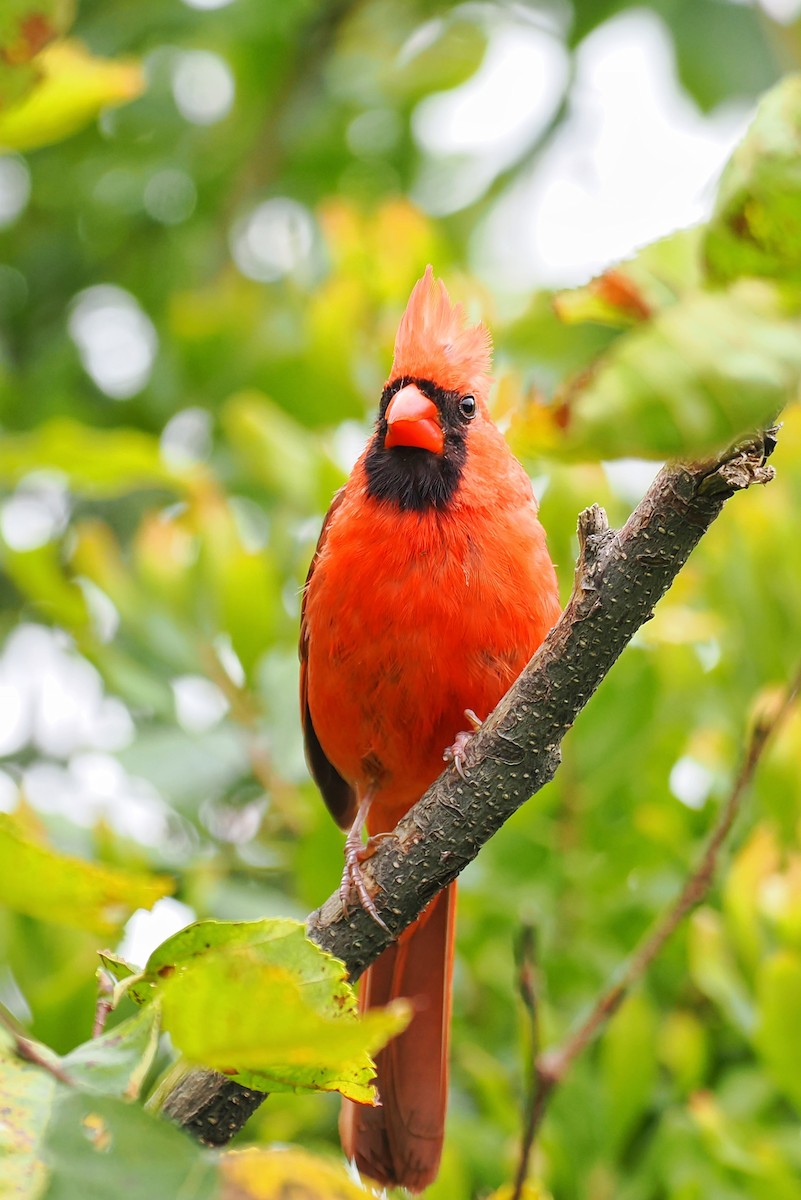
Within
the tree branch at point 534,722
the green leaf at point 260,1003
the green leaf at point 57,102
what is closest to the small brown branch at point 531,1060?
the tree branch at point 534,722

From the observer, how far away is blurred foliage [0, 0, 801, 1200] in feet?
3.16

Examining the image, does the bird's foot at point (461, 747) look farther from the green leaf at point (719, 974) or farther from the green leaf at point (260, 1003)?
the green leaf at point (260, 1003)

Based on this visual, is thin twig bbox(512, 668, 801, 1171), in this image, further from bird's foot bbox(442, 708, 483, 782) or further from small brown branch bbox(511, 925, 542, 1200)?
bird's foot bbox(442, 708, 483, 782)

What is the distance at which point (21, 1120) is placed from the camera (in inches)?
39.1

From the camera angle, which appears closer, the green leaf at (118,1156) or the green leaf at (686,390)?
the green leaf at (686,390)

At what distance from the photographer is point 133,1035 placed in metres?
1.11

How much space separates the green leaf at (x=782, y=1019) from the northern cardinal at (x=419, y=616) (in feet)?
1.89

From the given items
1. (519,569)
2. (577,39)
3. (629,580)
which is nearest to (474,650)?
(519,569)

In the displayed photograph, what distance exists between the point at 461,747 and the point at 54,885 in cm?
97

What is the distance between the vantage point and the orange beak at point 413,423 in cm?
266

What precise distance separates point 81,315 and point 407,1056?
254 centimetres

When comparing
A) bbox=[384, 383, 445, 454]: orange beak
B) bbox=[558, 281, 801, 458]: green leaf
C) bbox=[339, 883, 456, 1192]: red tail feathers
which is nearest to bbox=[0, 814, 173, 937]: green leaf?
bbox=[558, 281, 801, 458]: green leaf

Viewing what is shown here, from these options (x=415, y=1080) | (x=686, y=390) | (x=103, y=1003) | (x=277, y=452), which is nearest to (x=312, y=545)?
(x=277, y=452)

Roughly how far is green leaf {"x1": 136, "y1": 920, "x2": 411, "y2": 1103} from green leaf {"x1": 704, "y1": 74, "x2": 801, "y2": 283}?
499 millimetres
